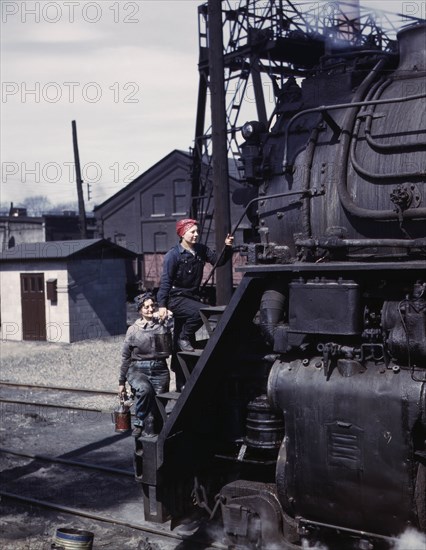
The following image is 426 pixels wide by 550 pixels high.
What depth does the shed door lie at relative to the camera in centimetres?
2244

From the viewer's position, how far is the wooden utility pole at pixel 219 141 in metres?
10.8

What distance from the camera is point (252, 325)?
5.81m

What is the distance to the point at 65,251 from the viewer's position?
21.9 metres

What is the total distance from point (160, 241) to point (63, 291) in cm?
1931

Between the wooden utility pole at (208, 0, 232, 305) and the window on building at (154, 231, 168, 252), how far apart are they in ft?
97.1

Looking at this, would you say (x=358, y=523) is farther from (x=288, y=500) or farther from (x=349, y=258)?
(x=349, y=258)

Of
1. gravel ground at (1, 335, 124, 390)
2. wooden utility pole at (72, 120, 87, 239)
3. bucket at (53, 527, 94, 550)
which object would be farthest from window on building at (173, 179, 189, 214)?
bucket at (53, 527, 94, 550)

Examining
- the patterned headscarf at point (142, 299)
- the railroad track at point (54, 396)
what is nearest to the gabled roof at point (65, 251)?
the railroad track at point (54, 396)

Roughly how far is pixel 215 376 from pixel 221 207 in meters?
5.43

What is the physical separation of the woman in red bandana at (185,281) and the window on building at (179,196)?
108 ft

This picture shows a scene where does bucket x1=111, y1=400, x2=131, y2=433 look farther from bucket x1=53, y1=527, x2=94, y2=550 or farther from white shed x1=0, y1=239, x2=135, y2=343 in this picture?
white shed x1=0, y1=239, x2=135, y2=343

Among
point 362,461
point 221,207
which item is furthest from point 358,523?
point 221,207

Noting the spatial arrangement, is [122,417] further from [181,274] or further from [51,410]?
[51,410]

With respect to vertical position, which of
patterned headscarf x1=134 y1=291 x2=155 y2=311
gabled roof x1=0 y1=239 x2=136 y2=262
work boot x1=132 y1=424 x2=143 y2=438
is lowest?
work boot x1=132 y1=424 x2=143 y2=438
